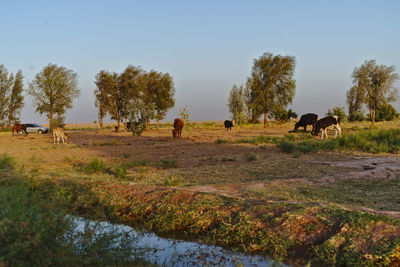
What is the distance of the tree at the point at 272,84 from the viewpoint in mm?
40750

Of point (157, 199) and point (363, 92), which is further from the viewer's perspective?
point (363, 92)

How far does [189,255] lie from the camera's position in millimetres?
4523

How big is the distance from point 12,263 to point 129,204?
3.72 metres

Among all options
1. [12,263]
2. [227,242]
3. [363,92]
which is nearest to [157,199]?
[227,242]

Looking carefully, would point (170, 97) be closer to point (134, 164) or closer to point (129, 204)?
point (134, 164)

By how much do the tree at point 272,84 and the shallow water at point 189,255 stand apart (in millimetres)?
36765

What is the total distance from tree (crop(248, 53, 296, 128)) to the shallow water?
121 ft

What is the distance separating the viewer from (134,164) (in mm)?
11672

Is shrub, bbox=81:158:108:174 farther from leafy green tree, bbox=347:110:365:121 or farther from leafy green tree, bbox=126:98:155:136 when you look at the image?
leafy green tree, bbox=347:110:365:121

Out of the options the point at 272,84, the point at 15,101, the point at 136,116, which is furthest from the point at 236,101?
the point at 15,101

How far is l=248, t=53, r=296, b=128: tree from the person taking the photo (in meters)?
40.8

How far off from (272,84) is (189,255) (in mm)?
38388

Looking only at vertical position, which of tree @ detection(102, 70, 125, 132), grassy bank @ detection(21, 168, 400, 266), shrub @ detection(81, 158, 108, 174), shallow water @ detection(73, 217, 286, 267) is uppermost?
tree @ detection(102, 70, 125, 132)

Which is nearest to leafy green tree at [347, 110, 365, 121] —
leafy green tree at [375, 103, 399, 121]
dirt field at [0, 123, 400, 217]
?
leafy green tree at [375, 103, 399, 121]
